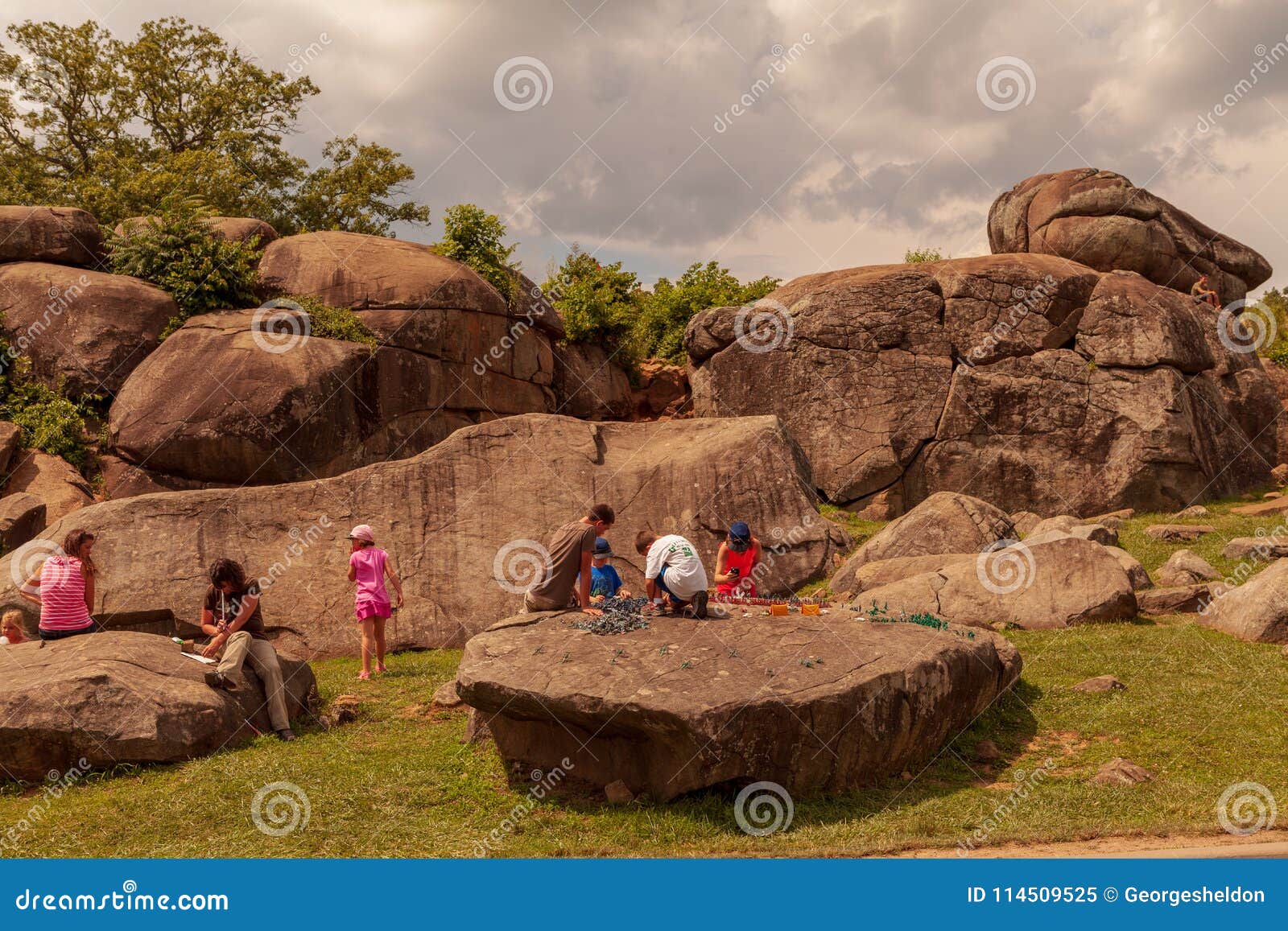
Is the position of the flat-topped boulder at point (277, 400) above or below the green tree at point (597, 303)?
below

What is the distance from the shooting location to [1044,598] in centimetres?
1547

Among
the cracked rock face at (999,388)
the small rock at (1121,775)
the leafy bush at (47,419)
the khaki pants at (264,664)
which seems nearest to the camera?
the small rock at (1121,775)

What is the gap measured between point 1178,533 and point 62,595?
62.6 ft

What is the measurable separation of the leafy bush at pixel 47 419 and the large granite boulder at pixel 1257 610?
2340 cm

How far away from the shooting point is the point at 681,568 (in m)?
12.3

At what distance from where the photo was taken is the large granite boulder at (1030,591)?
15312 millimetres

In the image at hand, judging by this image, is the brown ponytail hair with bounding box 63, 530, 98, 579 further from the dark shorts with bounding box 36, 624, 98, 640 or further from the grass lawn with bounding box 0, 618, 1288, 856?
the grass lawn with bounding box 0, 618, 1288, 856

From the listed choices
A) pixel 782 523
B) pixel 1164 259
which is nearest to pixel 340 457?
pixel 782 523

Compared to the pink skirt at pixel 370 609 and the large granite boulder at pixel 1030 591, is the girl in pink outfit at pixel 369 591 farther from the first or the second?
the large granite boulder at pixel 1030 591

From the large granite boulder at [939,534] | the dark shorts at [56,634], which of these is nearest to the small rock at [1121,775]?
the large granite boulder at [939,534]

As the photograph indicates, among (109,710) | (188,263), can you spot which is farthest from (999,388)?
(109,710)

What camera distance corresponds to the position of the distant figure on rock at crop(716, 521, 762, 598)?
14523 mm

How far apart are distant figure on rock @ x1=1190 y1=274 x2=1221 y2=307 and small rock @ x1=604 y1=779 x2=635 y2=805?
26.8m

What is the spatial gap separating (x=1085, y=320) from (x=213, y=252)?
72.1 ft
